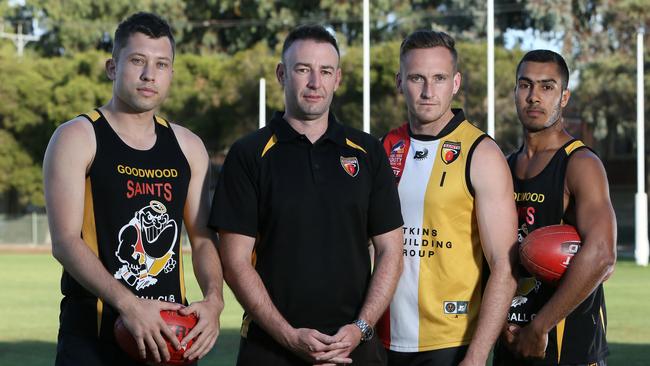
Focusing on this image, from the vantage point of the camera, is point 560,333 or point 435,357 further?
point 560,333

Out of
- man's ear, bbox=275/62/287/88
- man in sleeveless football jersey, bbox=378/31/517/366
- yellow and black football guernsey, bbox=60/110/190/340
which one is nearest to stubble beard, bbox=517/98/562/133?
man in sleeveless football jersey, bbox=378/31/517/366

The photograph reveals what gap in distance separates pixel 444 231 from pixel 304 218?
84cm

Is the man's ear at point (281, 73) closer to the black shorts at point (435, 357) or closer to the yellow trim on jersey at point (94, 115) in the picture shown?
the yellow trim on jersey at point (94, 115)

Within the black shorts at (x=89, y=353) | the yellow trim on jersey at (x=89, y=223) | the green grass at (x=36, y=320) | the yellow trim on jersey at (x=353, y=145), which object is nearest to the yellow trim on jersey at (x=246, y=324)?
the black shorts at (x=89, y=353)

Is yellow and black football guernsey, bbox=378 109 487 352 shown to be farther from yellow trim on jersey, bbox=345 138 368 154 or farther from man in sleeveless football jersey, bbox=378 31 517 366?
yellow trim on jersey, bbox=345 138 368 154

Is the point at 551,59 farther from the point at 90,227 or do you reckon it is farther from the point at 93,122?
the point at 90,227

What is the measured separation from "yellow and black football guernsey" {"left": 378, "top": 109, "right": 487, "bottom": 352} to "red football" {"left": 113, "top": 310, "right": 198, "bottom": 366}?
122 centimetres

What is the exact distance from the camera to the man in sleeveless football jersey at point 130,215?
4.98m

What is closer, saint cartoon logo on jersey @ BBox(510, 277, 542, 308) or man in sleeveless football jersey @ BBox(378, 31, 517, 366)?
man in sleeveless football jersey @ BBox(378, 31, 517, 366)

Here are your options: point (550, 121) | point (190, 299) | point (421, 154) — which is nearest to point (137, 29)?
point (421, 154)

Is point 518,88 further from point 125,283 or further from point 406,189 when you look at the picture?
point 125,283

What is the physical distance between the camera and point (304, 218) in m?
5.20

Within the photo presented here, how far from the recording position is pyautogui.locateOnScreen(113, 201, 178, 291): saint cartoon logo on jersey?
5152 mm

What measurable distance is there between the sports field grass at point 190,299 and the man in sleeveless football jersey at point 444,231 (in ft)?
20.8
